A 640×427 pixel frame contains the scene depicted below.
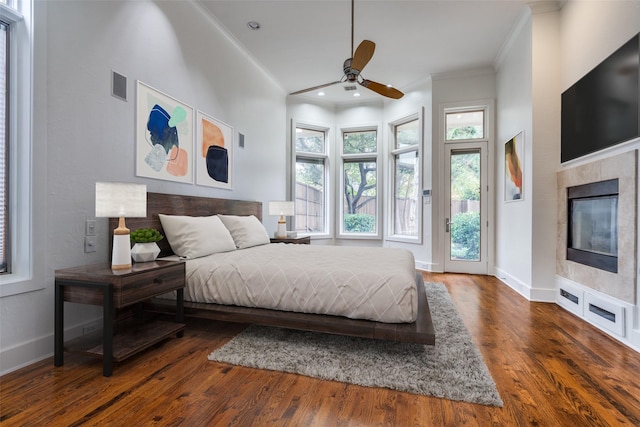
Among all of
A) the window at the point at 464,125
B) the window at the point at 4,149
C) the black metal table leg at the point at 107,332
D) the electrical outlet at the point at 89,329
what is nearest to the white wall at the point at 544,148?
the window at the point at 464,125

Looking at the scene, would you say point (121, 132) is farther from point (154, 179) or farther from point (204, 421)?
point (204, 421)

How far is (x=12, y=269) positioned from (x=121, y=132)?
1.22 m

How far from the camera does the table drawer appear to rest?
5.87 ft

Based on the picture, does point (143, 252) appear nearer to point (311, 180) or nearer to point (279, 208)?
point (279, 208)

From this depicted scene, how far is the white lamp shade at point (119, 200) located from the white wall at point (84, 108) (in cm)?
41

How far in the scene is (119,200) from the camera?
6.43 feet

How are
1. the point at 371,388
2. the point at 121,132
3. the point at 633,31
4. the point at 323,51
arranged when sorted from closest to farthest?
1. the point at 371,388
2. the point at 633,31
3. the point at 121,132
4. the point at 323,51

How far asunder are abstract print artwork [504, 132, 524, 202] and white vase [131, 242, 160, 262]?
4000 millimetres

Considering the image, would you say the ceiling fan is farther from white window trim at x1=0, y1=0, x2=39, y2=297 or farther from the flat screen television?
white window trim at x1=0, y1=0, x2=39, y2=297

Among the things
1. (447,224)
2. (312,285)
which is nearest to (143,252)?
(312,285)

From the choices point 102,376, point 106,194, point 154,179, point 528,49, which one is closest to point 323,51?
point 528,49

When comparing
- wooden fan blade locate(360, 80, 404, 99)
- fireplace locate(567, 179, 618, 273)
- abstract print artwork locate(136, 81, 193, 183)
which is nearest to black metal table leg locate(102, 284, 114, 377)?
abstract print artwork locate(136, 81, 193, 183)

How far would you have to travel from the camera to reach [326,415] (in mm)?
1446

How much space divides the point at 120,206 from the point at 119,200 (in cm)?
4
